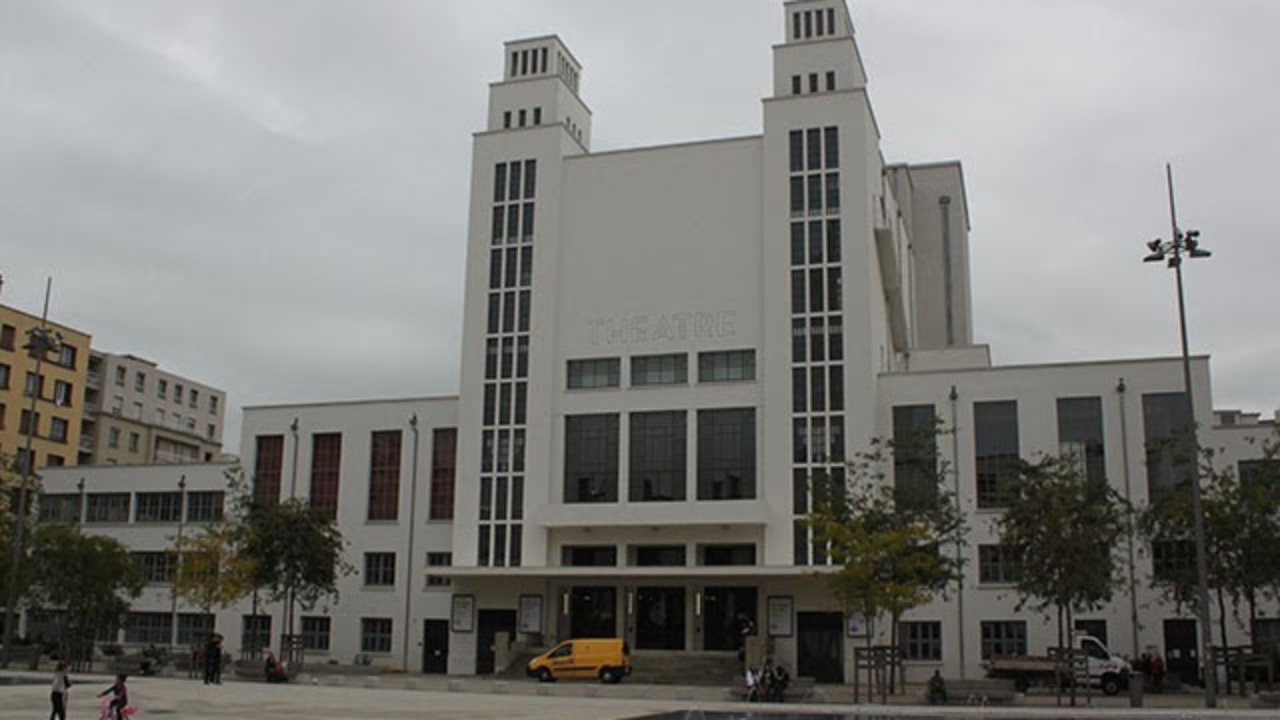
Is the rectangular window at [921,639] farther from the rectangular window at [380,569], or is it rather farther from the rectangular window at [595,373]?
the rectangular window at [380,569]

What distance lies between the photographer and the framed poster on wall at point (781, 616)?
48.7 metres

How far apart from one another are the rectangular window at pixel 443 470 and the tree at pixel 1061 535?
26607 millimetres

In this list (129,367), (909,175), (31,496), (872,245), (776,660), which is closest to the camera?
(776,660)

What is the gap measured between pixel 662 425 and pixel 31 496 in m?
34.1

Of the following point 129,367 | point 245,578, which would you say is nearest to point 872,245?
point 245,578

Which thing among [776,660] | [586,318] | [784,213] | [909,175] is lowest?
[776,660]

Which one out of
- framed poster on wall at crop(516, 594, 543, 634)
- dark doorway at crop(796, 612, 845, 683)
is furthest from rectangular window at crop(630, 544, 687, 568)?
dark doorway at crop(796, 612, 845, 683)

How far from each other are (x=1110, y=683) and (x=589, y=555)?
20.8 m

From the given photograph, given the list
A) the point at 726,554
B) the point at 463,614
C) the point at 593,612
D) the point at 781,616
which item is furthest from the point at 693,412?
the point at 463,614

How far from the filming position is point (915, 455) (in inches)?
1852

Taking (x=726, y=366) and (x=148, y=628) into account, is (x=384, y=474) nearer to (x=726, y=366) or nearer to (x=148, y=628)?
(x=148, y=628)

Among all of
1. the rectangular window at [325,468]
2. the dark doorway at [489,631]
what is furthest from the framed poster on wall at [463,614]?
the rectangular window at [325,468]

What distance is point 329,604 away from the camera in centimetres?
5684

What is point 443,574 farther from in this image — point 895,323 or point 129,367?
point 129,367
